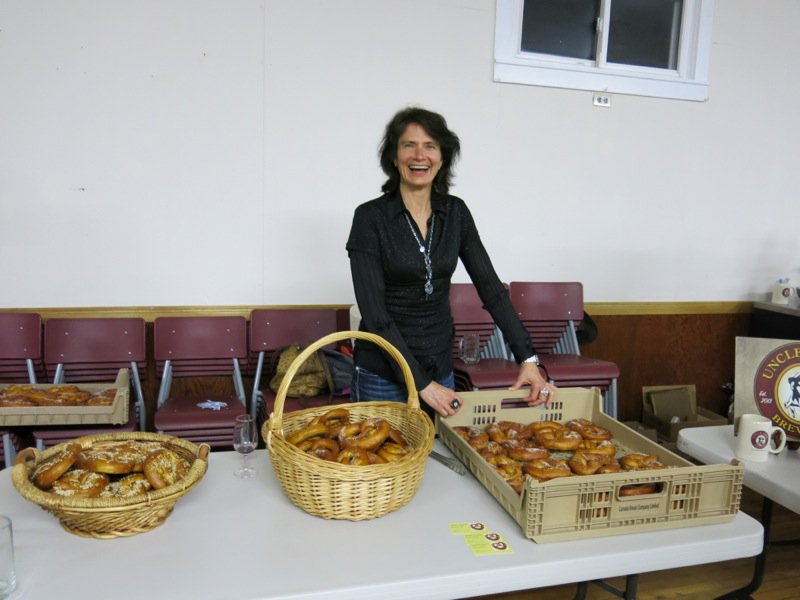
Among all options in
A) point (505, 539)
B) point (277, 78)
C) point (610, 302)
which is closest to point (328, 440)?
point (505, 539)

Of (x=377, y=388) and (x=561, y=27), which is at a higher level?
(x=561, y=27)

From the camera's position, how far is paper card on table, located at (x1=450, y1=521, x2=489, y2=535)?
4.33 ft

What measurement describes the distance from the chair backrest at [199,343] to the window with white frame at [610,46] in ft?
7.17

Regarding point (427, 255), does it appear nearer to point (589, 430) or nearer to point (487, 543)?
point (589, 430)

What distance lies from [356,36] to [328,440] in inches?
113

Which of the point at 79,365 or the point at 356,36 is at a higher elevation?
the point at 356,36

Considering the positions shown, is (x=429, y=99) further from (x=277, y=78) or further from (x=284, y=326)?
(x=284, y=326)

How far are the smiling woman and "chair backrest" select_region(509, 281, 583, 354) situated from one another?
1851mm

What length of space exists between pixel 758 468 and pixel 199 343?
103 inches

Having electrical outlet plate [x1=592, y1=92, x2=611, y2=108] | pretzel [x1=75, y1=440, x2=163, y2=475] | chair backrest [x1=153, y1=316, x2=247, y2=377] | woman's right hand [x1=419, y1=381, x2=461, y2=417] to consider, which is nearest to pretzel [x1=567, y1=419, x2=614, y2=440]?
woman's right hand [x1=419, y1=381, x2=461, y2=417]

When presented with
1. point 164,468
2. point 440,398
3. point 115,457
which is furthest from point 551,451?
point 115,457

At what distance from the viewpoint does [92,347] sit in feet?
10.7

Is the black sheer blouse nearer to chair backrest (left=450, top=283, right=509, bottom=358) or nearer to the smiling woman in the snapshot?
the smiling woman

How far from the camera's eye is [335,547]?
1242 mm
